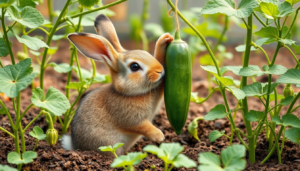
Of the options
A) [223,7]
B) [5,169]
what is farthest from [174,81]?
[5,169]

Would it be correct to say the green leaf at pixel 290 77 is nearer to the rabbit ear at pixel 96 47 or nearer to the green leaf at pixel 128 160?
the green leaf at pixel 128 160

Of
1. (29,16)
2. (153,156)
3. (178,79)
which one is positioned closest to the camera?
(29,16)

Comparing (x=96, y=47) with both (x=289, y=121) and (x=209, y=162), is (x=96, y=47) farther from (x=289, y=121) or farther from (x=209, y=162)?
(x=289, y=121)

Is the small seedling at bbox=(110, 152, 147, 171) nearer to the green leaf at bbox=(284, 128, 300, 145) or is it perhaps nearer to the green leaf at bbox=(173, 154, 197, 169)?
the green leaf at bbox=(173, 154, 197, 169)

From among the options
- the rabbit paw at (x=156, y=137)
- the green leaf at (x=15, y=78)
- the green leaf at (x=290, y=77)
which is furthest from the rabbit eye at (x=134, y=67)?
the green leaf at (x=290, y=77)

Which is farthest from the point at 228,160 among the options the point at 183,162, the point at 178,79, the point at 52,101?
the point at 52,101

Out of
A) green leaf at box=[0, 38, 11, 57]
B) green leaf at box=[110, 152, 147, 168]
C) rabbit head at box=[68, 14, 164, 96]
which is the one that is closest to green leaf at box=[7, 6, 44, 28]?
green leaf at box=[0, 38, 11, 57]
